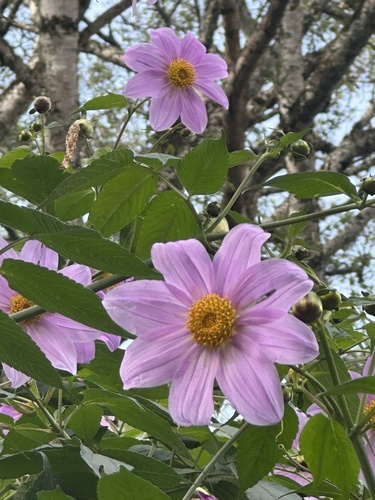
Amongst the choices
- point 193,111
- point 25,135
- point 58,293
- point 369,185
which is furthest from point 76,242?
point 25,135

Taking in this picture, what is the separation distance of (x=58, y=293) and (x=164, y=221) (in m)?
0.14

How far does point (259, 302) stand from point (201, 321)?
4cm

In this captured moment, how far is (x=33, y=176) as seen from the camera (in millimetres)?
560

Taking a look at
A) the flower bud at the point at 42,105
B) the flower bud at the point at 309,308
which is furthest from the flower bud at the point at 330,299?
the flower bud at the point at 42,105

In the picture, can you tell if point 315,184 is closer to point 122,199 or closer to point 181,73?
point 122,199

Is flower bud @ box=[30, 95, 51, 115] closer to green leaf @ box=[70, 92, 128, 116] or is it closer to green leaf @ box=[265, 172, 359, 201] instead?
green leaf @ box=[70, 92, 128, 116]

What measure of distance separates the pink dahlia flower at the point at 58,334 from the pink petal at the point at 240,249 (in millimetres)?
134

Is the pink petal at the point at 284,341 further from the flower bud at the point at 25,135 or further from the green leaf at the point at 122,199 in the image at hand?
the flower bud at the point at 25,135

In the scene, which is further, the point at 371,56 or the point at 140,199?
the point at 371,56

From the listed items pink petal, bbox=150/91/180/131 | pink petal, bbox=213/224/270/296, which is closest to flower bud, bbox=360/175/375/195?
pink petal, bbox=213/224/270/296

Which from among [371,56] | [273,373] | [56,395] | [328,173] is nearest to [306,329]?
[273,373]

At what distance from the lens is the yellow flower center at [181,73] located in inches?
37.0

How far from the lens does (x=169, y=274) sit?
1.74 feet

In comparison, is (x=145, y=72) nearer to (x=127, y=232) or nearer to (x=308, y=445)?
(x=127, y=232)
